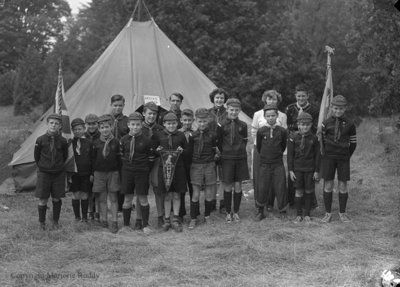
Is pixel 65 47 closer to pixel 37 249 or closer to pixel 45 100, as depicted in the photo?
pixel 45 100

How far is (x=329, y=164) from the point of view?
6.17m

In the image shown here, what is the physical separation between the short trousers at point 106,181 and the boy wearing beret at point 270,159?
69.8 inches

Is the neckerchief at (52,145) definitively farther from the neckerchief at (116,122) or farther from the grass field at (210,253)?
the neckerchief at (116,122)

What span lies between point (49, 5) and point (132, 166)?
122ft

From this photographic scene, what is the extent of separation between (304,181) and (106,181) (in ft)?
7.85

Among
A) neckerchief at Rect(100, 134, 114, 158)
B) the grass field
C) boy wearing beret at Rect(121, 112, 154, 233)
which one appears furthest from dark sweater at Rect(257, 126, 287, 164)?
neckerchief at Rect(100, 134, 114, 158)

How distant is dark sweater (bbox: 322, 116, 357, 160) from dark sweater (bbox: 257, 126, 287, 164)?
0.53 metres

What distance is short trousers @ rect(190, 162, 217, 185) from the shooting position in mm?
6191

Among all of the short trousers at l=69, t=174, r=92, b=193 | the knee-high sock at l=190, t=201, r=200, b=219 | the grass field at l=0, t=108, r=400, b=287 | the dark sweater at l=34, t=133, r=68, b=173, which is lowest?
the grass field at l=0, t=108, r=400, b=287

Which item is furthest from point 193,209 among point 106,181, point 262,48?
point 262,48

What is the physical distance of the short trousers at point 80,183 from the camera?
20.1 ft

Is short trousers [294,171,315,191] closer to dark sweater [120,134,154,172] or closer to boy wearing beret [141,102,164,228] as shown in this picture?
boy wearing beret [141,102,164,228]

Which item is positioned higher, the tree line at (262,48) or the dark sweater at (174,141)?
the tree line at (262,48)

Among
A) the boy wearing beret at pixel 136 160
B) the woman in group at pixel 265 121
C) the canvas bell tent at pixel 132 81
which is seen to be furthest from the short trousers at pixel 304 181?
the canvas bell tent at pixel 132 81
